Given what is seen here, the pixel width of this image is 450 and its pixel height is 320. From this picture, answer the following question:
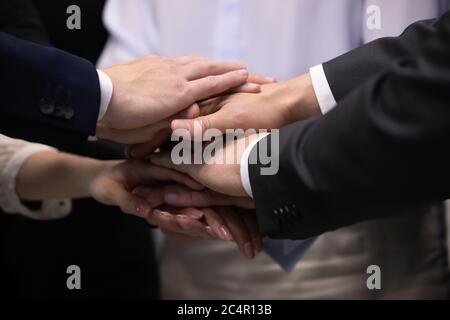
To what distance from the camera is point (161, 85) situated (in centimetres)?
101

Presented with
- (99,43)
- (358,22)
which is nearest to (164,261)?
(99,43)

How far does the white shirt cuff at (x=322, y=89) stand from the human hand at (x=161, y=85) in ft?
0.40

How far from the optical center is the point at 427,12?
1.10 meters

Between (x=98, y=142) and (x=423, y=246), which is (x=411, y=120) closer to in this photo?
(x=423, y=246)

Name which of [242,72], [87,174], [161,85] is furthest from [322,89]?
[87,174]

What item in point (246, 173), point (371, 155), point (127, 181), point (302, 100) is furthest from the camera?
point (127, 181)

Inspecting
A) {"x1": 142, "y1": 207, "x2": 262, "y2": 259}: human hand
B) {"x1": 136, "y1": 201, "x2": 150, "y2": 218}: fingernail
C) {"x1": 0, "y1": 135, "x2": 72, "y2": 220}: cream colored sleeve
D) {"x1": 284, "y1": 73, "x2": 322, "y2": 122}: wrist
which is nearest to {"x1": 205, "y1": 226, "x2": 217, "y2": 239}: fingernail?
{"x1": 142, "y1": 207, "x2": 262, "y2": 259}: human hand

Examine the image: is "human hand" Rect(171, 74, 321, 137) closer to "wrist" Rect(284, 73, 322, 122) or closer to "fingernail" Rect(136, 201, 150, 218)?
"wrist" Rect(284, 73, 322, 122)

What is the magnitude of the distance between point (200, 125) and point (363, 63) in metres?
0.25

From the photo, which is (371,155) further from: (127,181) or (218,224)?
(127,181)

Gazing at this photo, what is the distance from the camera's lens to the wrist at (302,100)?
996 millimetres

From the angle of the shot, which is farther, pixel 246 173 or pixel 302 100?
pixel 302 100

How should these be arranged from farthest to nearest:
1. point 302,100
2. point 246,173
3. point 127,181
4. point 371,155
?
point 127,181 → point 302,100 → point 246,173 → point 371,155

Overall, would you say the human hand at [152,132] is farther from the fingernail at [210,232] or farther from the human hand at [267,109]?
the fingernail at [210,232]
